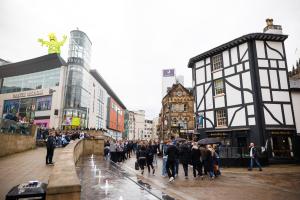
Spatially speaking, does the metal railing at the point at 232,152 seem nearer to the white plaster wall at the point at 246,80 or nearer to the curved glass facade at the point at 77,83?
the white plaster wall at the point at 246,80

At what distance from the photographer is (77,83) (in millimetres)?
50188

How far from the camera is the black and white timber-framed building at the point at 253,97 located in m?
19.2

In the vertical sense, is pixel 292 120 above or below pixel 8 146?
above

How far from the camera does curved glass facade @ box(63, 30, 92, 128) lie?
49.2 meters

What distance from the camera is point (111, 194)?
280 inches

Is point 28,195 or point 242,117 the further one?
point 242,117

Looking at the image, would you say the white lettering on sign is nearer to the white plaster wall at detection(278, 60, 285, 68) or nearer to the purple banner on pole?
the white plaster wall at detection(278, 60, 285, 68)

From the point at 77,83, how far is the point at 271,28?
39.7 m

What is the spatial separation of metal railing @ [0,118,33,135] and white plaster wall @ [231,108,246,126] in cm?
1783

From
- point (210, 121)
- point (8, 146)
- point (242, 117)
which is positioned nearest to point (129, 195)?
point (8, 146)

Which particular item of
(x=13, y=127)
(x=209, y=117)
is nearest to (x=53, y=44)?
(x=13, y=127)

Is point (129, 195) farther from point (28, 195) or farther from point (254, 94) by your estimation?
point (254, 94)

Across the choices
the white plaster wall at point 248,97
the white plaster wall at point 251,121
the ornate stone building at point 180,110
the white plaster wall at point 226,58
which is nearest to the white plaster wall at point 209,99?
the white plaster wall at point 226,58

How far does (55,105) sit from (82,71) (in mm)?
9456
